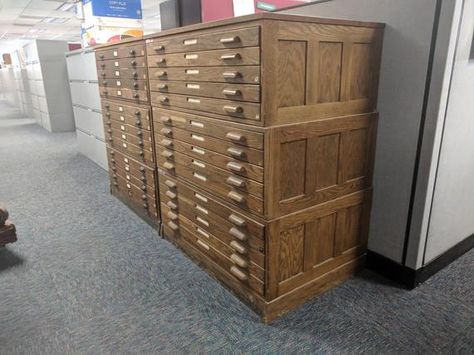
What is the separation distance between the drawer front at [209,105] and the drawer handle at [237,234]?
489 mm

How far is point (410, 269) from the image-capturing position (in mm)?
1652

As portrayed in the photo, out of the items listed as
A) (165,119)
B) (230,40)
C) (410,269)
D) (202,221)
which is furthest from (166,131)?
(410,269)

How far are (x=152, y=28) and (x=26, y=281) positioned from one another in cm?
1080

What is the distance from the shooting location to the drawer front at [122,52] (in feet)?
6.45

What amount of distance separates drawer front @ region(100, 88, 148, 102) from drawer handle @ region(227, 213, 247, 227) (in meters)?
0.97

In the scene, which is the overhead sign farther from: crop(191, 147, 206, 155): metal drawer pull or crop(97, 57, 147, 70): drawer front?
crop(191, 147, 206, 155): metal drawer pull

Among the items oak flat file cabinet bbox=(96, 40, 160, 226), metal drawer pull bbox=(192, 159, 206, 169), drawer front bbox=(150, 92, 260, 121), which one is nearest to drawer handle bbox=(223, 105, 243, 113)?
drawer front bbox=(150, 92, 260, 121)

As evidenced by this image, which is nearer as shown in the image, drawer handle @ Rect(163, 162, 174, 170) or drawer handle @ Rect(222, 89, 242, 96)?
drawer handle @ Rect(222, 89, 242, 96)

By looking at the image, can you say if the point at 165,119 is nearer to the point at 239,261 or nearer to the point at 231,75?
the point at 231,75

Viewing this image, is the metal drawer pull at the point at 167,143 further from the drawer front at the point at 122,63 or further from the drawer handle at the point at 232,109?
the drawer handle at the point at 232,109

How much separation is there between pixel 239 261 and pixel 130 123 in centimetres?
128

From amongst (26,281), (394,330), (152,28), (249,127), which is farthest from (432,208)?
(152,28)

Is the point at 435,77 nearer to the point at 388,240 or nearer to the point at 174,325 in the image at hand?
the point at 388,240

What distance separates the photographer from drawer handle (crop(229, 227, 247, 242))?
1.47 meters
